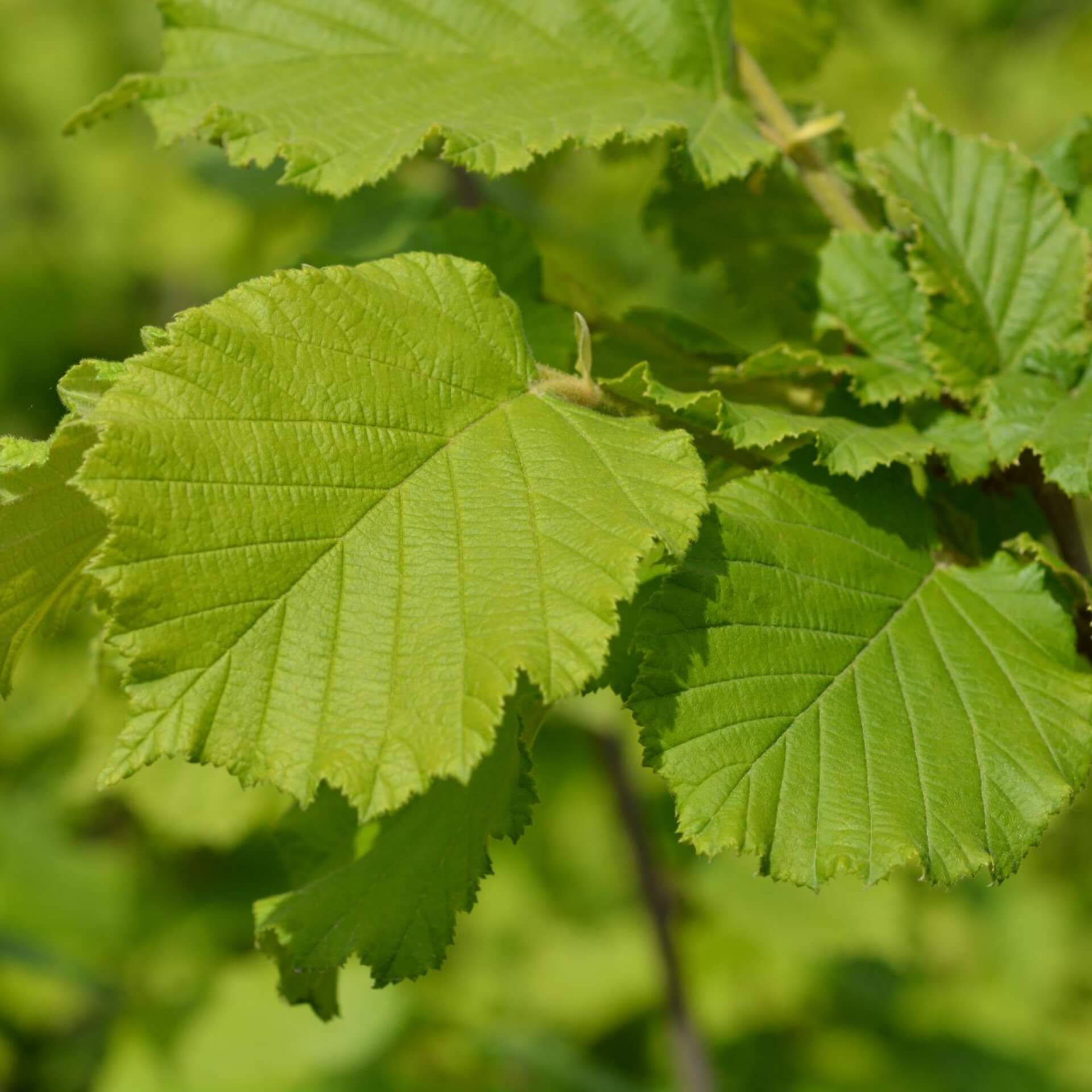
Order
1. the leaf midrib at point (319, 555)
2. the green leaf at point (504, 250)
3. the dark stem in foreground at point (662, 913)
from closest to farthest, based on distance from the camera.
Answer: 1. the leaf midrib at point (319, 555)
2. the green leaf at point (504, 250)
3. the dark stem in foreground at point (662, 913)

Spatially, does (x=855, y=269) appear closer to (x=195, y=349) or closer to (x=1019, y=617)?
(x=1019, y=617)

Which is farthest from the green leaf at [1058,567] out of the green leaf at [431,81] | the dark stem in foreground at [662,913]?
the dark stem in foreground at [662,913]

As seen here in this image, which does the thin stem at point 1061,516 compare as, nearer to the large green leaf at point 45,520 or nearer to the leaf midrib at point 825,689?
the leaf midrib at point 825,689

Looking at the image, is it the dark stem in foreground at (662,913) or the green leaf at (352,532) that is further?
the dark stem in foreground at (662,913)

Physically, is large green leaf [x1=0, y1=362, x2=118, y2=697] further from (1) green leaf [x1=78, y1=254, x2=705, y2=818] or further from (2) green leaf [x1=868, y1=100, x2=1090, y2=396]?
(2) green leaf [x1=868, y1=100, x2=1090, y2=396]

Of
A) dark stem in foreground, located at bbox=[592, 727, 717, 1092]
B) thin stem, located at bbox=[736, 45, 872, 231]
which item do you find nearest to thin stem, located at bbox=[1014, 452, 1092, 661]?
thin stem, located at bbox=[736, 45, 872, 231]

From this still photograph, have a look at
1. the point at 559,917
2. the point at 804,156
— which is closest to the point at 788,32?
the point at 804,156
